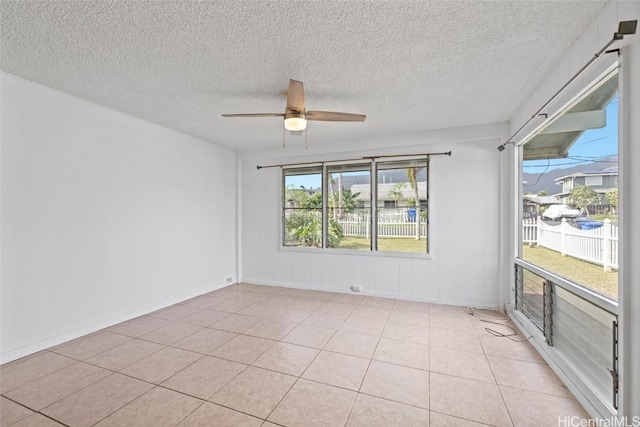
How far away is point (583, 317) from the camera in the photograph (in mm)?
2061

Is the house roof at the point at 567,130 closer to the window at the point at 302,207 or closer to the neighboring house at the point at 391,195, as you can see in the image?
the neighboring house at the point at 391,195

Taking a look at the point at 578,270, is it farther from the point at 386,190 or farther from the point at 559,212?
the point at 386,190

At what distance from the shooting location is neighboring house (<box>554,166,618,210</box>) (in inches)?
69.3

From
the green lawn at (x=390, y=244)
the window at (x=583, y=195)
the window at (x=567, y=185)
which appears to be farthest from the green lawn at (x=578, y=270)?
the green lawn at (x=390, y=244)

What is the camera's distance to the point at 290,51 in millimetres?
2119

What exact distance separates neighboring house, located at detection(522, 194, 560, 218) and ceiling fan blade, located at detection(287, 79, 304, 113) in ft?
8.18

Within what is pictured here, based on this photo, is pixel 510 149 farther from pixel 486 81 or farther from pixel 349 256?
pixel 349 256

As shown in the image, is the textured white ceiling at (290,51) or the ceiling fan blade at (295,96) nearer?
the textured white ceiling at (290,51)

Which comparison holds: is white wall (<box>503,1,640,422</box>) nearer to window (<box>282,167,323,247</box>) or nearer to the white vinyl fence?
the white vinyl fence

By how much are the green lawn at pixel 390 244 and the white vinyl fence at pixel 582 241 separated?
1.52 m

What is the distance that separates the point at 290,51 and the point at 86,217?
2864 mm

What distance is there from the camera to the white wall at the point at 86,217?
2506 millimetres

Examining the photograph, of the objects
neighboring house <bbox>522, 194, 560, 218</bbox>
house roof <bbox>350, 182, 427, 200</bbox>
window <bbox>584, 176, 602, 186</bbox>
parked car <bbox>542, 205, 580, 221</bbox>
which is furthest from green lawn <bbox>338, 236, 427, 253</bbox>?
window <bbox>584, 176, 602, 186</bbox>

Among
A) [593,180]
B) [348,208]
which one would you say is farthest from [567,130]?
[348,208]
